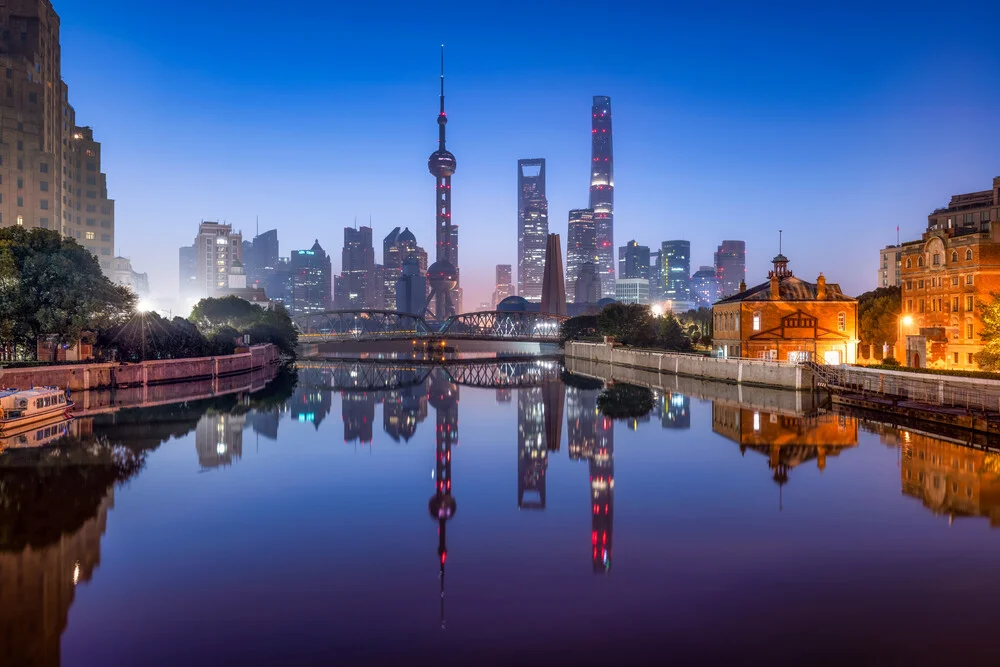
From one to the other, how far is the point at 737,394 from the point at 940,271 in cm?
1873

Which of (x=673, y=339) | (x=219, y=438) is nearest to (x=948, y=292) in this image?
(x=673, y=339)

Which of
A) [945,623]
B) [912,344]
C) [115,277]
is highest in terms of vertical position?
[115,277]

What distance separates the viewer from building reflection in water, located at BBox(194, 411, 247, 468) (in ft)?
103

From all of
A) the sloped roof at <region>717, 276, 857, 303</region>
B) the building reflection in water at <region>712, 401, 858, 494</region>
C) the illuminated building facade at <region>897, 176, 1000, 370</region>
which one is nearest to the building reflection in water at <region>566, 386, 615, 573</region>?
the building reflection in water at <region>712, 401, 858, 494</region>

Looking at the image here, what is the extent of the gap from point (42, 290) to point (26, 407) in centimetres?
1943

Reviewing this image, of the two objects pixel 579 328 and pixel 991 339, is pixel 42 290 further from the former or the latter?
pixel 579 328

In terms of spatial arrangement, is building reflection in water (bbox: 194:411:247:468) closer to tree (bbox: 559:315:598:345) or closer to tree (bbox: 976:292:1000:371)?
tree (bbox: 976:292:1000:371)

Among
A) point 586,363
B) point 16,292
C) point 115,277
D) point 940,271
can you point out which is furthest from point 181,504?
point 115,277

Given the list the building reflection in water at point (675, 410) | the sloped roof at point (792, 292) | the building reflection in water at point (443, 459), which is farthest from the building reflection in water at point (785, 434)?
the sloped roof at point (792, 292)

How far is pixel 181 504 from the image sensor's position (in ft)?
75.4

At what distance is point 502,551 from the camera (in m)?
18.1

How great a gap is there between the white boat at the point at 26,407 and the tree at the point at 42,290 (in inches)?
571

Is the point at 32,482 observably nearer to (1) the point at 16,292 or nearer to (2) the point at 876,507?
(2) the point at 876,507

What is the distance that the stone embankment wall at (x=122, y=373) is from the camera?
4928 cm
